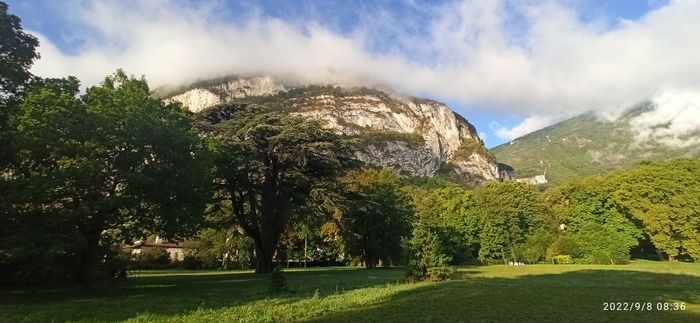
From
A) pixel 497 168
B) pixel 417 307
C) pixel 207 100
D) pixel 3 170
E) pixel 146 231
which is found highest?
pixel 207 100

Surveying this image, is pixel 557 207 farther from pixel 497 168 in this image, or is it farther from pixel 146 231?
pixel 497 168

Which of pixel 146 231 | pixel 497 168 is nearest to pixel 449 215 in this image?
pixel 146 231

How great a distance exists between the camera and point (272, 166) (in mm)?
37500

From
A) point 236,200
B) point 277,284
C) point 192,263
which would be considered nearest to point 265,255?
point 236,200

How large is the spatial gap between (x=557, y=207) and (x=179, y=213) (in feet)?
218

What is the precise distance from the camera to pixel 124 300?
17.7 m

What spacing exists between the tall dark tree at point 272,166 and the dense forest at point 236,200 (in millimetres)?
115

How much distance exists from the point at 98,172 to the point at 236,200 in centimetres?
1881

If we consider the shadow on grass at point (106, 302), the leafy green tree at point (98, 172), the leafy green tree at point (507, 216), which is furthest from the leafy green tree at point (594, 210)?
the leafy green tree at point (98, 172)

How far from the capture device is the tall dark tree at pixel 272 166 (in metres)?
35.1

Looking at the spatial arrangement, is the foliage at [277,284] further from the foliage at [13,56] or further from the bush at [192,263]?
the bush at [192,263]

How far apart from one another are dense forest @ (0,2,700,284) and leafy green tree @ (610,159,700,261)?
175 mm

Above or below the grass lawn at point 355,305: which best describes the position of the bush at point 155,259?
above

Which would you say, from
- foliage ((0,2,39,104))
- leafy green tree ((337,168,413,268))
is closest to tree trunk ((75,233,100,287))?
foliage ((0,2,39,104))
